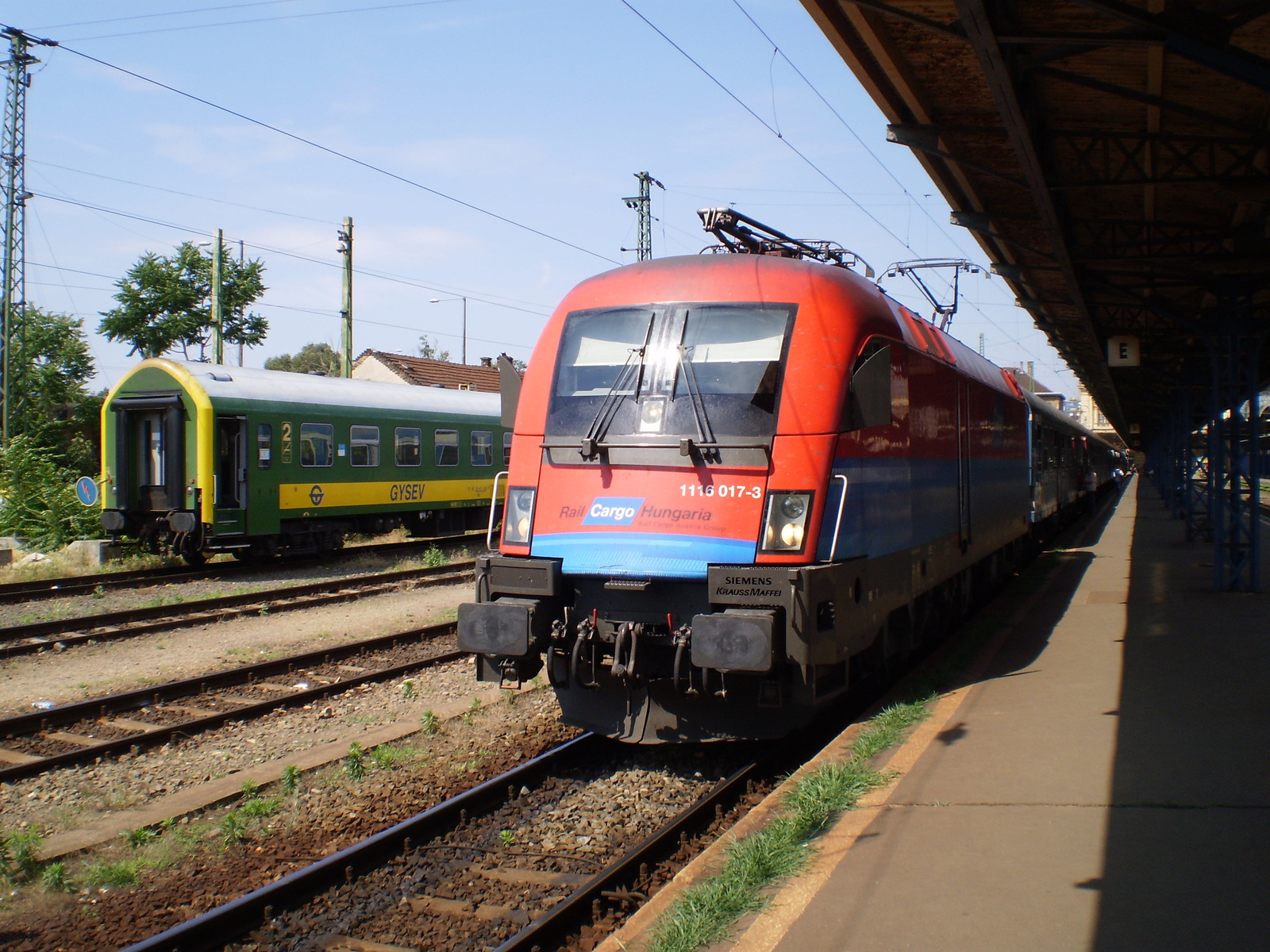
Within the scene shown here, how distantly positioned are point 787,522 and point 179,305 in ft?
134

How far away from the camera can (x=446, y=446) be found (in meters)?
21.2

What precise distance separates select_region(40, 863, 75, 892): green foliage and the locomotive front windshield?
370 cm

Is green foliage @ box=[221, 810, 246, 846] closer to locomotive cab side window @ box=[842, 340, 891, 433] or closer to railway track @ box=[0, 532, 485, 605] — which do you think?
locomotive cab side window @ box=[842, 340, 891, 433]

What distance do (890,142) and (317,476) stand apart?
1194 cm

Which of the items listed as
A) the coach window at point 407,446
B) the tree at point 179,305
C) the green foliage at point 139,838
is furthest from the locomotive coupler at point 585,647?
the tree at point 179,305

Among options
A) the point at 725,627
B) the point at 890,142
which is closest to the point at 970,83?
the point at 890,142

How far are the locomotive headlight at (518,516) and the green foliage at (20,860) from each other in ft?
10.2

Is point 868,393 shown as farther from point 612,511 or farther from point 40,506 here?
point 40,506

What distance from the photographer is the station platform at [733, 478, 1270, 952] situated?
12.9 ft

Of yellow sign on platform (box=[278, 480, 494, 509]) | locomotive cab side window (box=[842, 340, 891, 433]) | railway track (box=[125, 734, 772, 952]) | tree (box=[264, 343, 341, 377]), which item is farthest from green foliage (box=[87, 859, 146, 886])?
tree (box=[264, 343, 341, 377])

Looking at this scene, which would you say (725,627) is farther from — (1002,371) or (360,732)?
(1002,371)

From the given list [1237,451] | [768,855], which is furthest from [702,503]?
[1237,451]

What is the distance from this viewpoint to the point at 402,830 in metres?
5.43

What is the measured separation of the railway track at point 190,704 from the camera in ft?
23.7
